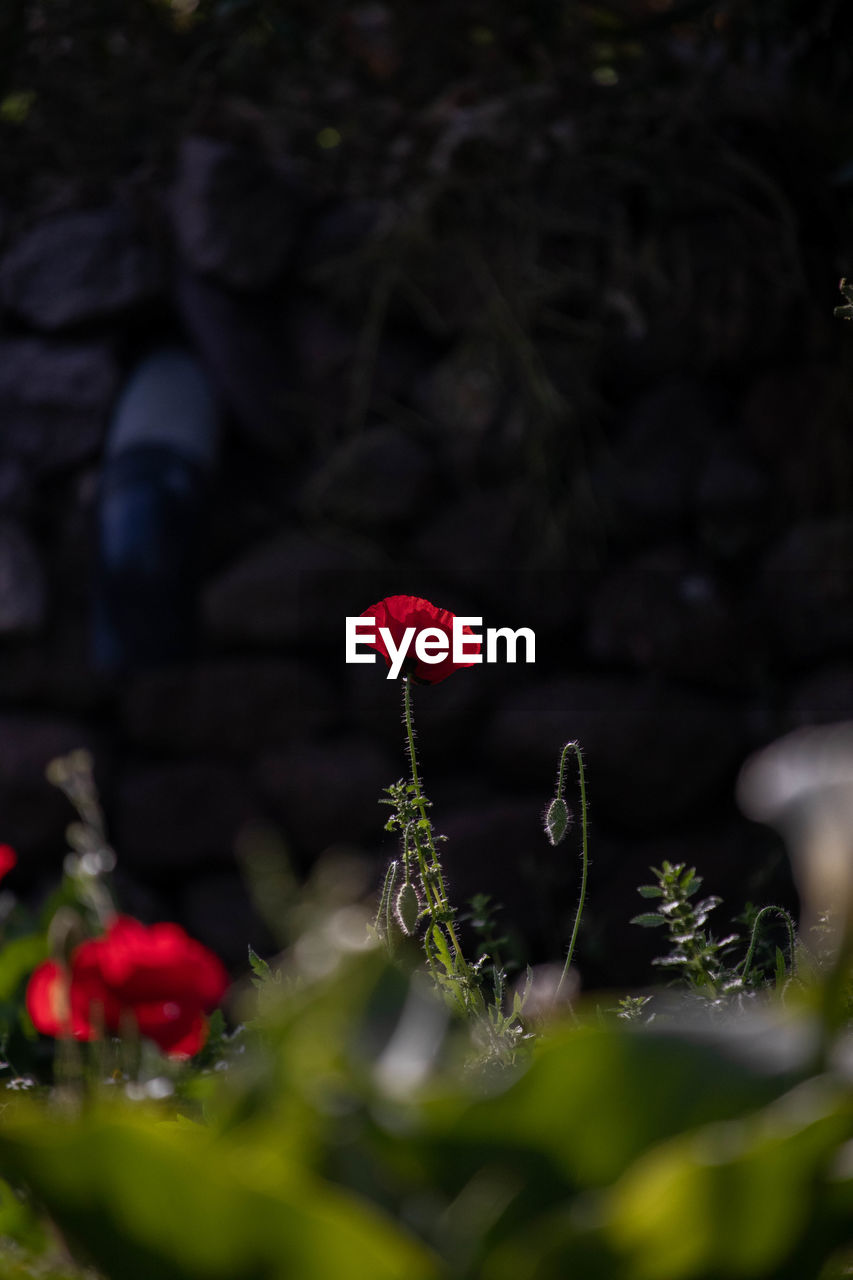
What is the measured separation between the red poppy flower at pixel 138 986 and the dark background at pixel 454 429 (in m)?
1.57

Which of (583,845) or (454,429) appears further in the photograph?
(454,429)

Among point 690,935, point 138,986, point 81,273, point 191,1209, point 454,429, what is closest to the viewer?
point 191,1209

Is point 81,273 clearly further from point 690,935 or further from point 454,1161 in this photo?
point 454,1161

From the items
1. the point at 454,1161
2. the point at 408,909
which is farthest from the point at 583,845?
the point at 454,1161

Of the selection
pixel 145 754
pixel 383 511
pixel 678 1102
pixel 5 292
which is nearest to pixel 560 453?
pixel 383 511

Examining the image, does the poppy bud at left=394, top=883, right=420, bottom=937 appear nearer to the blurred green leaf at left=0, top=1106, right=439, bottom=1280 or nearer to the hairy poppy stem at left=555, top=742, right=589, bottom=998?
the hairy poppy stem at left=555, top=742, right=589, bottom=998

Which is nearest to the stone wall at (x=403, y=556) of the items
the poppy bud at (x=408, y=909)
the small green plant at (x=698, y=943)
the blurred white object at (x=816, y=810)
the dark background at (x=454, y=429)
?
the dark background at (x=454, y=429)

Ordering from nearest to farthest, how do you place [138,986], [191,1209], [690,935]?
[191,1209] → [138,986] → [690,935]

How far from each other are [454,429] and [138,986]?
201 cm

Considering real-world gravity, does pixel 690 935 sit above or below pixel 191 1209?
below

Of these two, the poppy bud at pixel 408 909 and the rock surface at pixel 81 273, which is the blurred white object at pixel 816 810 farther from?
the rock surface at pixel 81 273

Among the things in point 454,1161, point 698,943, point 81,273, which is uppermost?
point 454,1161

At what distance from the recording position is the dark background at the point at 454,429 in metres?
2.38

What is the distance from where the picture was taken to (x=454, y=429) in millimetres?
2574
